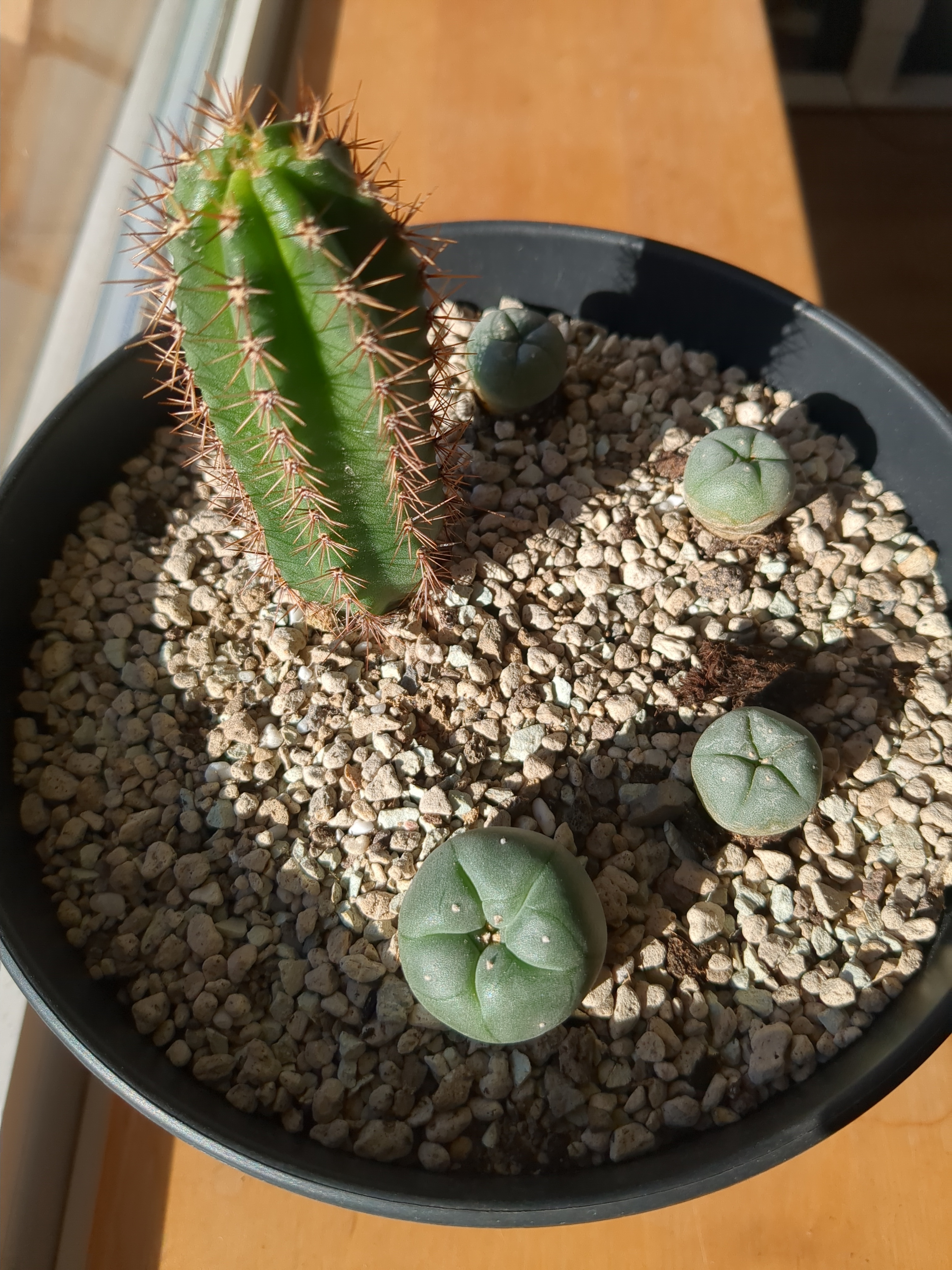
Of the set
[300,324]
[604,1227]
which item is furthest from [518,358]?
[604,1227]

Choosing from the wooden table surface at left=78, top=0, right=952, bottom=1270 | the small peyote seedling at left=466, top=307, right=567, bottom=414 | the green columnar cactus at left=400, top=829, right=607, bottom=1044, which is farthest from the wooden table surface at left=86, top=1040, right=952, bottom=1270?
the small peyote seedling at left=466, top=307, right=567, bottom=414

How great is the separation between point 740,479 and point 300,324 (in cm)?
54

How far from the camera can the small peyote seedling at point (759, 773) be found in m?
0.86

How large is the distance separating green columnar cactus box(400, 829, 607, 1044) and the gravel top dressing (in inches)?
5.3

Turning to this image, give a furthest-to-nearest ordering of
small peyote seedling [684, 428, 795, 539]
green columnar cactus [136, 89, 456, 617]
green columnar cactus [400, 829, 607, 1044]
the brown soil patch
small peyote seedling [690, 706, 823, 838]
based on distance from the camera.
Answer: the brown soil patch < small peyote seedling [684, 428, 795, 539] < small peyote seedling [690, 706, 823, 838] < green columnar cactus [400, 829, 607, 1044] < green columnar cactus [136, 89, 456, 617]

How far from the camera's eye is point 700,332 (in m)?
1.25

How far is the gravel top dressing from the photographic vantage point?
88 cm

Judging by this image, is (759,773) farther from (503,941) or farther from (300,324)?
(300,324)

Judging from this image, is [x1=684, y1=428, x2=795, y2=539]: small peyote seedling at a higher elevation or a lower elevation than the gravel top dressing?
higher

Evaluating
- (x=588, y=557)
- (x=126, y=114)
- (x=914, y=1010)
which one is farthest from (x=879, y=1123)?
(x=126, y=114)

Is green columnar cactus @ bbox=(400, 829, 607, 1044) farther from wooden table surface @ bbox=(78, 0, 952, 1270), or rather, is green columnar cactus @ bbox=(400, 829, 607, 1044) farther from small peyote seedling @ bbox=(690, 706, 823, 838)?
wooden table surface @ bbox=(78, 0, 952, 1270)

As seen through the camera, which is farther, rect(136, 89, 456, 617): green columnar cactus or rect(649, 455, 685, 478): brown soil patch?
rect(649, 455, 685, 478): brown soil patch

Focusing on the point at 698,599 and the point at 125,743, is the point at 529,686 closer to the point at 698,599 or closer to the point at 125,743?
the point at 698,599

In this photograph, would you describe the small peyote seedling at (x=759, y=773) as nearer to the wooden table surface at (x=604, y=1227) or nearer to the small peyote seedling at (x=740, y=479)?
the small peyote seedling at (x=740, y=479)
